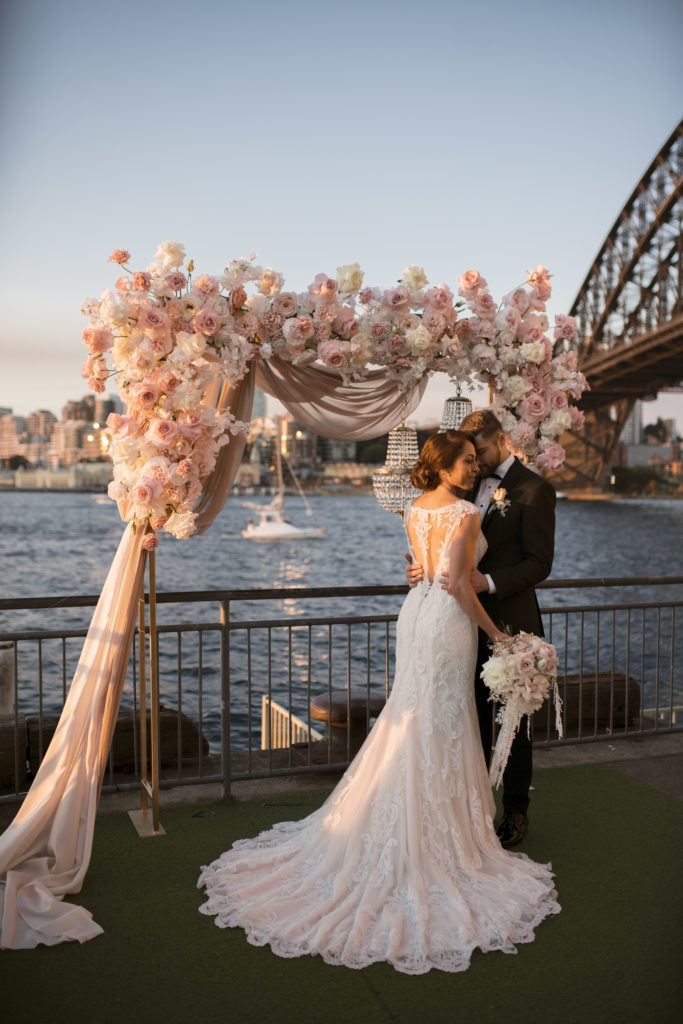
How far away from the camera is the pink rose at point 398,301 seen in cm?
456

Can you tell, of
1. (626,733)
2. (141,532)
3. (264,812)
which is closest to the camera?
(141,532)

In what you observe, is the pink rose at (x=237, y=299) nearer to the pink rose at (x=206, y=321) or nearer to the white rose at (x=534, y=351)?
the pink rose at (x=206, y=321)

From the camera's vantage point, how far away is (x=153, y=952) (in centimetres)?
328

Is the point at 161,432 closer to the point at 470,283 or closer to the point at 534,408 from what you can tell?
the point at 470,283

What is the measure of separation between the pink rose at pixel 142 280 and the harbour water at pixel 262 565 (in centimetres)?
1019

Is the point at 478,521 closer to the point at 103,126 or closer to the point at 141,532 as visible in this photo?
the point at 141,532

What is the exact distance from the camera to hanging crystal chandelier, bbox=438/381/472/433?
4.95 m

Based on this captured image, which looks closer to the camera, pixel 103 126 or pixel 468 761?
pixel 103 126

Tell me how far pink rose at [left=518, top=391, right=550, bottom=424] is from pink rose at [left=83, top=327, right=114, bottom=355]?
2.20 m

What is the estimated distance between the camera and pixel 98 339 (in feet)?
13.0

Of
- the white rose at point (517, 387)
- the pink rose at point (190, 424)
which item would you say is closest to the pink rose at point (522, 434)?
the white rose at point (517, 387)

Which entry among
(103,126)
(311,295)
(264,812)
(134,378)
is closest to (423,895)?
(264,812)

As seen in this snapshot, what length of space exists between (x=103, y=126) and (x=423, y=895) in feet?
11.0

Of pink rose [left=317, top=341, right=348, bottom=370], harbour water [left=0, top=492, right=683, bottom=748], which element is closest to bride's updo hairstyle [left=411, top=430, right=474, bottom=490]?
pink rose [left=317, top=341, right=348, bottom=370]
